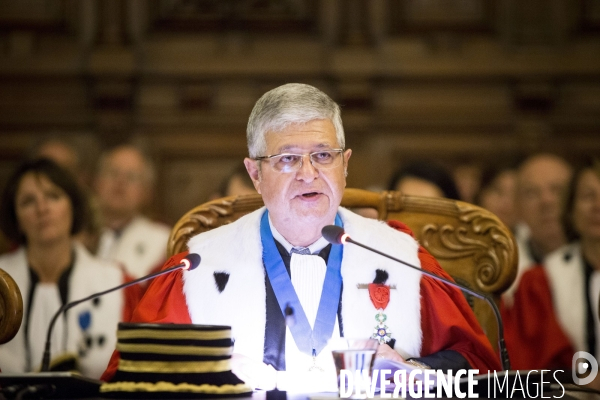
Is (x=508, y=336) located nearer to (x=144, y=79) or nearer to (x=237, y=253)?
(x=237, y=253)

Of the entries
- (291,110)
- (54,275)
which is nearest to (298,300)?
(291,110)

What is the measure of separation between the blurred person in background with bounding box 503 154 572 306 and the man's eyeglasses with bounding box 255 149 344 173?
9.86ft

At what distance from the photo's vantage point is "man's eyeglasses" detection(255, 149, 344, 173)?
10.6 feet

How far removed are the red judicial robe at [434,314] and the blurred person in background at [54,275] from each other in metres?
1.85

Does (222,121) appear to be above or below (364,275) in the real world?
above

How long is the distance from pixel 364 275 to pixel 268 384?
72 centimetres

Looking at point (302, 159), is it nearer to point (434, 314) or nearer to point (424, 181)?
point (434, 314)

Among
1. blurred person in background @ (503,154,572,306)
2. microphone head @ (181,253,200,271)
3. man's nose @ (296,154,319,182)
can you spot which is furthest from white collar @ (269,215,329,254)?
blurred person in background @ (503,154,572,306)

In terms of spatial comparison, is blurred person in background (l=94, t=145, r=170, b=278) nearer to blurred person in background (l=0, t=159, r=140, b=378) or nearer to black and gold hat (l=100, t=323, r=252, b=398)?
blurred person in background (l=0, t=159, r=140, b=378)

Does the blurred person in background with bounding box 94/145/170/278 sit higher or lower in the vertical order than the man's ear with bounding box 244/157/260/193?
higher

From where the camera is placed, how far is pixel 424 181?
4.89m

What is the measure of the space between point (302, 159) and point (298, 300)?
0.52m

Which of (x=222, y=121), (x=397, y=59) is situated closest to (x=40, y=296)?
(x=222, y=121)

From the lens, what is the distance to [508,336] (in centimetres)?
502
